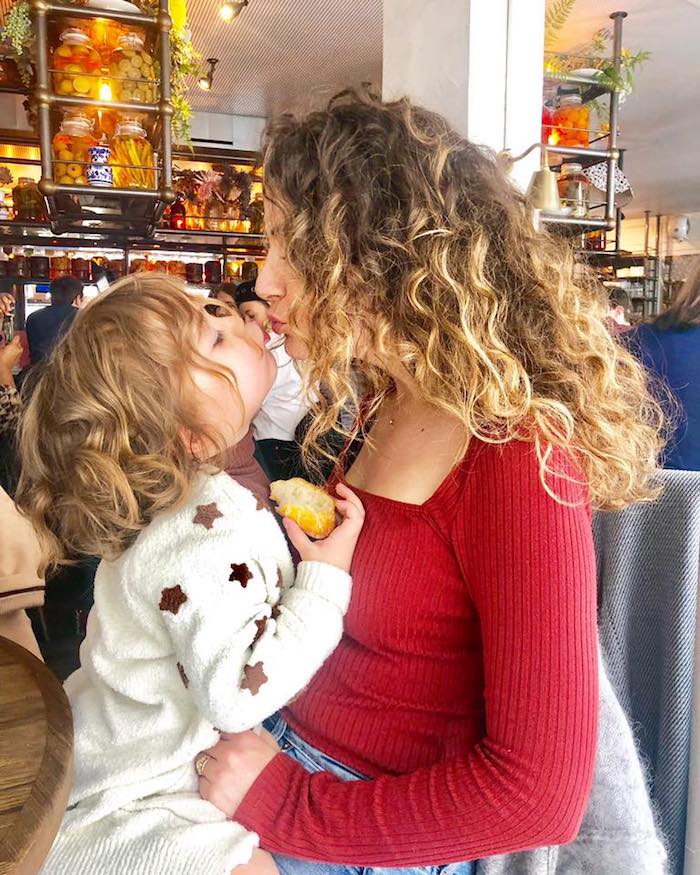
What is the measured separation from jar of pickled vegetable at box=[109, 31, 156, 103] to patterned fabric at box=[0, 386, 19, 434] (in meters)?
1.31

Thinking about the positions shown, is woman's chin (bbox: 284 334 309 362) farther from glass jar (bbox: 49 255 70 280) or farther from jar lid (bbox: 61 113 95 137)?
glass jar (bbox: 49 255 70 280)

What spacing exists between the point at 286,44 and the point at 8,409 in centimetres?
284

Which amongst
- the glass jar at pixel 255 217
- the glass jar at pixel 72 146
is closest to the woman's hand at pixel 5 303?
the glass jar at pixel 255 217

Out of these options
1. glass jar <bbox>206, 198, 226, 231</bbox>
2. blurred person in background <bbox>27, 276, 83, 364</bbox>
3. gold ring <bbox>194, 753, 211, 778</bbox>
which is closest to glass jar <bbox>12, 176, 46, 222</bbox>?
blurred person in background <bbox>27, 276, 83, 364</bbox>

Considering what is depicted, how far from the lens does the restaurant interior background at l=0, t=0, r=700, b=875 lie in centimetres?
170

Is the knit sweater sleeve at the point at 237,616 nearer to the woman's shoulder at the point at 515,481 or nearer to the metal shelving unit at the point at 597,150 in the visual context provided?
the woman's shoulder at the point at 515,481

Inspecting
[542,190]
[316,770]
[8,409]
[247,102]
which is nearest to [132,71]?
[8,409]

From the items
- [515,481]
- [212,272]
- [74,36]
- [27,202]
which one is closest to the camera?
[515,481]

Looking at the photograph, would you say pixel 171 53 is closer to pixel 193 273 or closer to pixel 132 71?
Result: pixel 132 71

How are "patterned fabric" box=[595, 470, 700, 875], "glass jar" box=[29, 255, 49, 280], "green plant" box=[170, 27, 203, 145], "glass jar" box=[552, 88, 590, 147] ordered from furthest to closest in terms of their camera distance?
"glass jar" box=[29, 255, 49, 280] < "glass jar" box=[552, 88, 590, 147] < "green plant" box=[170, 27, 203, 145] < "patterned fabric" box=[595, 470, 700, 875]

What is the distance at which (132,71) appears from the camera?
7.80ft

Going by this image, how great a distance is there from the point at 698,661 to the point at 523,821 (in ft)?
1.16

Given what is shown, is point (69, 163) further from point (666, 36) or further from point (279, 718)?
point (666, 36)

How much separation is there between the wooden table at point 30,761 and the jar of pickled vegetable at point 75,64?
1.83m
